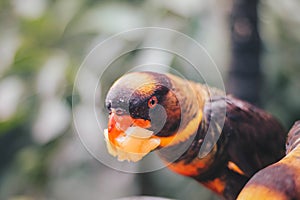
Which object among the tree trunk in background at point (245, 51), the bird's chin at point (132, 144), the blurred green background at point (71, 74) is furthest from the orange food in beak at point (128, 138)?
the blurred green background at point (71, 74)

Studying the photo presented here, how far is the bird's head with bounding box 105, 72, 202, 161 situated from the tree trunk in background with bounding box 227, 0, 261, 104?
2.16 ft

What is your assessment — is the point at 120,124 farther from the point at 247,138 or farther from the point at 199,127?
the point at 247,138

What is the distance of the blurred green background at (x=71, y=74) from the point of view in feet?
7.60

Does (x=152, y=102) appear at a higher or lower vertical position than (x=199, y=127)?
higher

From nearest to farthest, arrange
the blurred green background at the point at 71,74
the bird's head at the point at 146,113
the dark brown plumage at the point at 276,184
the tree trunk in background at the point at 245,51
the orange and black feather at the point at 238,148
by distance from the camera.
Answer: the dark brown plumage at the point at 276,184 < the bird's head at the point at 146,113 < the orange and black feather at the point at 238,148 < the tree trunk in background at the point at 245,51 < the blurred green background at the point at 71,74

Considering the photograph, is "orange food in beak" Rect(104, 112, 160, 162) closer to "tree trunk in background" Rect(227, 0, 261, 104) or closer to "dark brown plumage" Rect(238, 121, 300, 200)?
"dark brown plumage" Rect(238, 121, 300, 200)

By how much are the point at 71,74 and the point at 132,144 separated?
3.87ft

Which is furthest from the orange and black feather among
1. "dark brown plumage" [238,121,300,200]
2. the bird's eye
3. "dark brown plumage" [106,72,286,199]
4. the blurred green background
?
the blurred green background

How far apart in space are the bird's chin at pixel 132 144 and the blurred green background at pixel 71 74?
3.48 feet

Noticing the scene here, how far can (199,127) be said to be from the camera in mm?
1293

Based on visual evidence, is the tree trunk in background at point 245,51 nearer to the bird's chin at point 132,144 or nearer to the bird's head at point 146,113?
the bird's head at point 146,113

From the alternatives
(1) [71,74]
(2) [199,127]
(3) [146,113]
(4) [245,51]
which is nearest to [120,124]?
(3) [146,113]

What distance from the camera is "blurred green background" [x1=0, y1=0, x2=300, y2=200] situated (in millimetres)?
2316

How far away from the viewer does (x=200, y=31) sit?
87.4 inches
